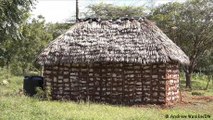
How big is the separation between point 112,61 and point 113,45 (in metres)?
0.95

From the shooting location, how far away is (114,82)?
65.1 feet

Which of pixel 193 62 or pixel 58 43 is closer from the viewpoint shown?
pixel 58 43

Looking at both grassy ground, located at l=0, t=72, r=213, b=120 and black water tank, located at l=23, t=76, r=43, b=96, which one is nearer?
grassy ground, located at l=0, t=72, r=213, b=120

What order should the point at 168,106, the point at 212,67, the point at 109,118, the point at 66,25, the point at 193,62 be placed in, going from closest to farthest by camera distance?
the point at 109,118 < the point at 168,106 < the point at 193,62 < the point at 212,67 < the point at 66,25

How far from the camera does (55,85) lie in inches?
811

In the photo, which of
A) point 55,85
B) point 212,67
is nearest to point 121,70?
point 55,85

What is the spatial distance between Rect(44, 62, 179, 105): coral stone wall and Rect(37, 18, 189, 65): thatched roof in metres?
0.48

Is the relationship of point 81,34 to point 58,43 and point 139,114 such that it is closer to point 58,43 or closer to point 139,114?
point 58,43

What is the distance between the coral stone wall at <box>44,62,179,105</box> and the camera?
19422 mm

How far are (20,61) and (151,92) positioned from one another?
17.3m

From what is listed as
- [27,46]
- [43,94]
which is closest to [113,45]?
[43,94]

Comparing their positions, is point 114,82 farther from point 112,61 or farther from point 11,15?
point 11,15

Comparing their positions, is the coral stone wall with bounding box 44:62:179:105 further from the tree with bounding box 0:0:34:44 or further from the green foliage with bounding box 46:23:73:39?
the green foliage with bounding box 46:23:73:39

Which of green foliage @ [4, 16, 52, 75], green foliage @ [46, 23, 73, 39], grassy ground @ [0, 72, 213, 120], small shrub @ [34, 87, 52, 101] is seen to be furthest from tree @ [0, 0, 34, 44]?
green foliage @ [46, 23, 73, 39]
